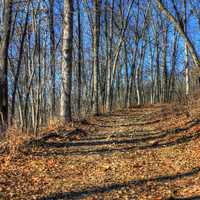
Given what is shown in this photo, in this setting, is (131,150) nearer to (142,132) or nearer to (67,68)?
(142,132)

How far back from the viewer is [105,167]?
9055mm

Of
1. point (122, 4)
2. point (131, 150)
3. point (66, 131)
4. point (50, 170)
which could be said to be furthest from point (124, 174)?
point (122, 4)

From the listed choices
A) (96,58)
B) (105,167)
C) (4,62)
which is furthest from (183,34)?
(96,58)

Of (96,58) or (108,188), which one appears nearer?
(108,188)

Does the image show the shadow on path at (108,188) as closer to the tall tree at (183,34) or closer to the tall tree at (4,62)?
the tall tree at (183,34)

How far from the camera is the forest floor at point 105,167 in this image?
711 centimetres

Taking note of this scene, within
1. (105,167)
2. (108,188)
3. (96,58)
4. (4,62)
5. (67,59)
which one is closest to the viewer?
(108,188)

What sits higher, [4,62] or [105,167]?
[4,62]

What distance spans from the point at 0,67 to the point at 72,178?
5.81 m

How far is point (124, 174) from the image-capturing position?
8.43 metres

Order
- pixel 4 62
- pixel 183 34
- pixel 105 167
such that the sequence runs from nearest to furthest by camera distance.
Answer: pixel 105 167 → pixel 183 34 → pixel 4 62

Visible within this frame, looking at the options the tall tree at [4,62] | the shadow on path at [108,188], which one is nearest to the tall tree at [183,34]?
the shadow on path at [108,188]

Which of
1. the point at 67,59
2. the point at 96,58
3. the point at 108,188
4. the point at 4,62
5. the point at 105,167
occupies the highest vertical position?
the point at 96,58

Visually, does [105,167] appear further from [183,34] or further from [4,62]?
[4,62]
